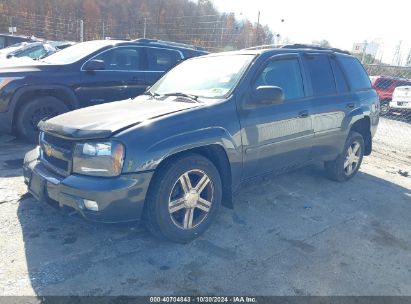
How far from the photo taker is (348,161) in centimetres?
527

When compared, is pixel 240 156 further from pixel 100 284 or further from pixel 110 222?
pixel 100 284

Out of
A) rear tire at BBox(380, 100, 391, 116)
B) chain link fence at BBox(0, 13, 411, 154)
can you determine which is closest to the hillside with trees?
chain link fence at BBox(0, 13, 411, 154)

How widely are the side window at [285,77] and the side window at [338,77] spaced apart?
86 cm

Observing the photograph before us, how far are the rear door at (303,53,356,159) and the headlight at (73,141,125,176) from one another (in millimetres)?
2549

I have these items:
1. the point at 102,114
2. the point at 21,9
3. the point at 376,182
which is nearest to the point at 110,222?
the point at 102,114

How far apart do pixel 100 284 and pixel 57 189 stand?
86 centimetres

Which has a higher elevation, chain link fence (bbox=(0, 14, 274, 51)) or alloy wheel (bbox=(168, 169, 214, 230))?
chain link fence (bbox=(0, 14, 274, 51))

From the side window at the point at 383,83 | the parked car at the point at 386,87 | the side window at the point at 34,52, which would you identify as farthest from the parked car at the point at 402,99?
the side window at the point at 34,52

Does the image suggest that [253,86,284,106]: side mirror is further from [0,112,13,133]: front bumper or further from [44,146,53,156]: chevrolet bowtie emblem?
[0,112,13,133]: front bumper

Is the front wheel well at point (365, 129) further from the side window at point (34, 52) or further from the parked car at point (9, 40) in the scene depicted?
the parked car at point (9, 40)

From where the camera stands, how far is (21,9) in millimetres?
34625

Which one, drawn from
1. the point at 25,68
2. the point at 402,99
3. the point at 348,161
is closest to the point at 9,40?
the point at 25,68

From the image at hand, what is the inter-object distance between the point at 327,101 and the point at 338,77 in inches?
23.1

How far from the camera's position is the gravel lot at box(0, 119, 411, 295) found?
2658mm
